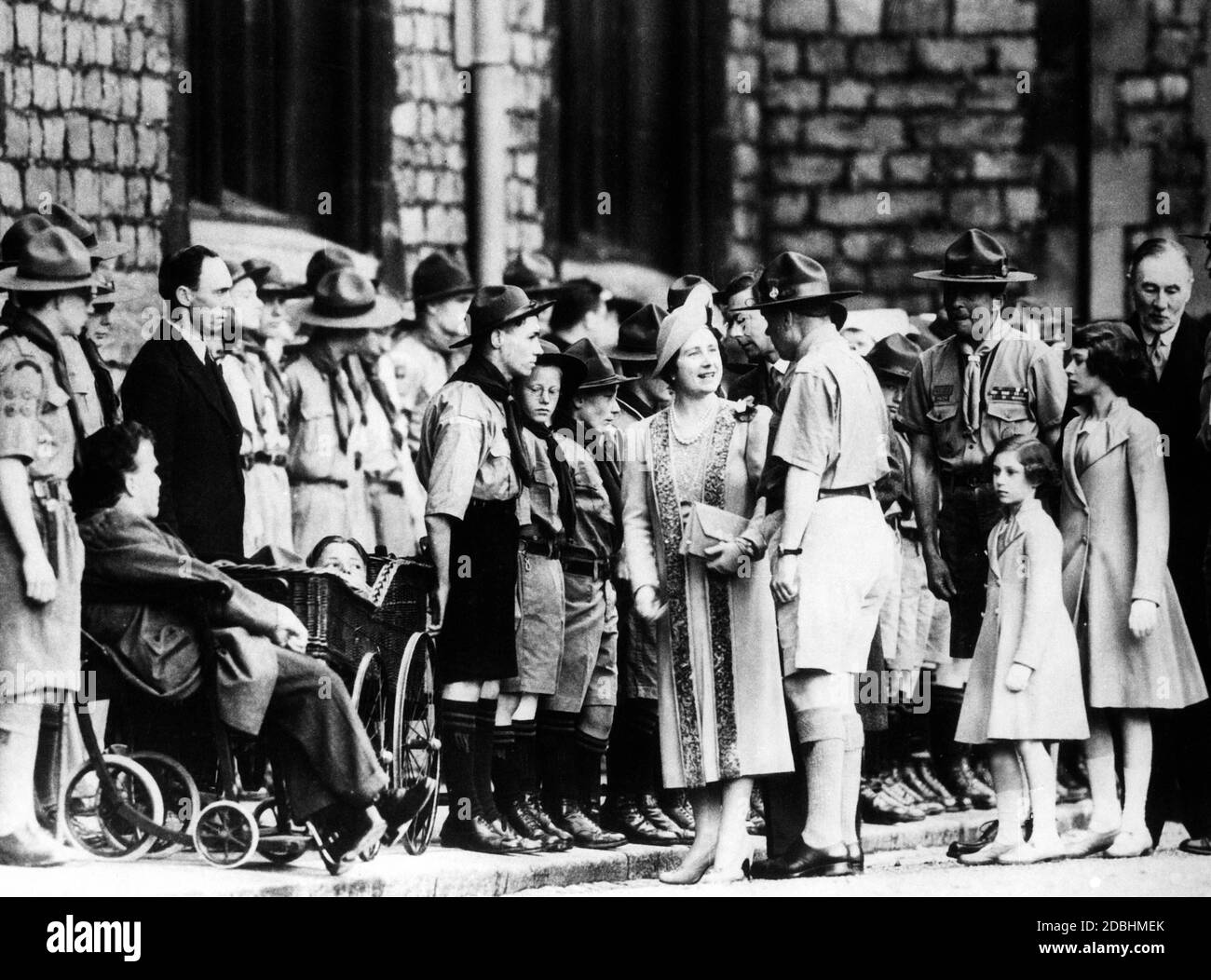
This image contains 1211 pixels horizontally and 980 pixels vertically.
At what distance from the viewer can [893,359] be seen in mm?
11930

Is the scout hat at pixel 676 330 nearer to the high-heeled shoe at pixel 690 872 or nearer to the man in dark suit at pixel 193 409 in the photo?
the man in dark suit at pixel 193 409

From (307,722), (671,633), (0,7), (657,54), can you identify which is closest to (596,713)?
(671,633)

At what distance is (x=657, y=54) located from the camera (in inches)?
580

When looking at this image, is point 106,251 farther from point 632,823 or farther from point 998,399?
point 998,399

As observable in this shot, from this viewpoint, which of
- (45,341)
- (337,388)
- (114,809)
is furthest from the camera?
(337,388)

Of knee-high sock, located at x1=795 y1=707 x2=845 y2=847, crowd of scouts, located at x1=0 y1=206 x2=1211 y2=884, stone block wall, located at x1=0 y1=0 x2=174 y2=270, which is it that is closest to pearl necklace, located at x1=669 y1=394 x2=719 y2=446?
crowd of scouts, located at x1=0 y1=206 x2=1211 y2=884

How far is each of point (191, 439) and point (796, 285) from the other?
85.2 inches

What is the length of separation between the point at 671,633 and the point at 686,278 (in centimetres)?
188

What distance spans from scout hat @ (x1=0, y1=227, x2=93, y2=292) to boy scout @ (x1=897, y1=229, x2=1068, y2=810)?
3.09 metres

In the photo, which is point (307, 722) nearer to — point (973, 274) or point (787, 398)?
point (787, 398)

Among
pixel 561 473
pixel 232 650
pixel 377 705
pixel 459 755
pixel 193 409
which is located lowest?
pixel 459 755

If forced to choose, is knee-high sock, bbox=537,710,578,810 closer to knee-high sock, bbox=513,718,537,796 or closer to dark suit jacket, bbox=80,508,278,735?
knee-high sock, bbox=513,718,537,796

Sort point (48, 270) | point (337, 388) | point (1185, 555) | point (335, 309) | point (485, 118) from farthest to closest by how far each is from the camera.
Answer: point (485, 118) < point (335, 309) < point (337, 388) < point (1185, 555) < point (48, 270)

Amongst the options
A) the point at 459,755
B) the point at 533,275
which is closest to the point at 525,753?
the point at 459,755
